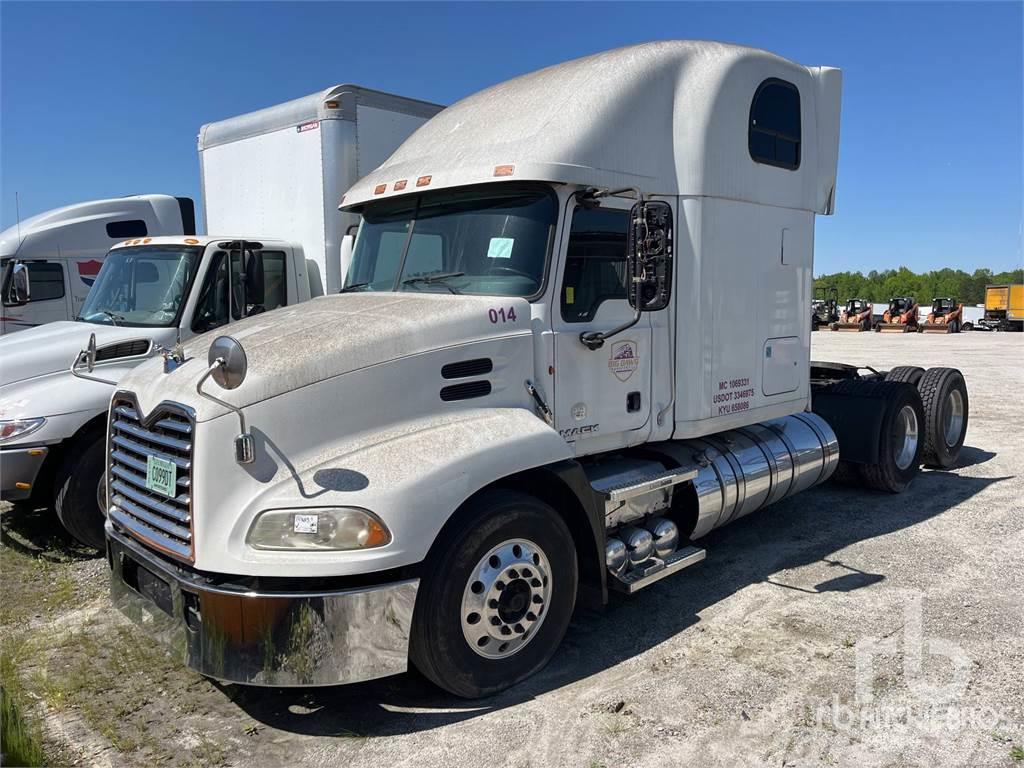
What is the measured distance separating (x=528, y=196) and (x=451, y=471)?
1708 mm

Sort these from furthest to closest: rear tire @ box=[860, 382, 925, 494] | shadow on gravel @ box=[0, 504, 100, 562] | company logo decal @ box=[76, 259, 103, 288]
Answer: company logo decal @ box=[76, 259, 103, 288] → rear tire @ box=[860, 382, 925, 494] → shadow on gravel @ box=[0, 504, 100, 562]

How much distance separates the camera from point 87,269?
35.3 feet

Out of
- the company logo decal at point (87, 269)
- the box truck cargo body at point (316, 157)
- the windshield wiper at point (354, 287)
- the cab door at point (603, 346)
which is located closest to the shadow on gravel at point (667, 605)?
the cab door at point (603, 346)

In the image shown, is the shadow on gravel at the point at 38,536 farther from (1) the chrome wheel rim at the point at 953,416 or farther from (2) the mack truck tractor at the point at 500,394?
(1) the chrome wheel rim at the point at 953,416

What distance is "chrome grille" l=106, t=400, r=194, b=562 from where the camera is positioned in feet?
11.6

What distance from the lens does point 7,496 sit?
5.68 m

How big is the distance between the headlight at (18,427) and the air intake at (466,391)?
139 inches

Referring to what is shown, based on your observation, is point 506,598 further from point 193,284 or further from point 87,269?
point 87,269

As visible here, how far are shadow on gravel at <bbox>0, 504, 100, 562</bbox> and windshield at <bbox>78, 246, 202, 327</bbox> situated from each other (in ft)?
5.79

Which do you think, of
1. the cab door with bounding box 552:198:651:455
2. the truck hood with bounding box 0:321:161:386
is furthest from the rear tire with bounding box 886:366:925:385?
the truck hood with bounding box 0:321:161:386

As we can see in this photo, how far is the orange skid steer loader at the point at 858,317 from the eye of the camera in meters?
42.7

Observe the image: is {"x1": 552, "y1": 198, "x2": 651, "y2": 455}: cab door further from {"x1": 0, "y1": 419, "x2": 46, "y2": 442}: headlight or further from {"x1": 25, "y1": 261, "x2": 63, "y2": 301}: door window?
{"x1": 25, "y1": 261, "x2": 63, "y2": 301}: door window

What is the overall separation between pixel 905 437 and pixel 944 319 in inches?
1452

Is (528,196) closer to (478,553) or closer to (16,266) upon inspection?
(478,553)
